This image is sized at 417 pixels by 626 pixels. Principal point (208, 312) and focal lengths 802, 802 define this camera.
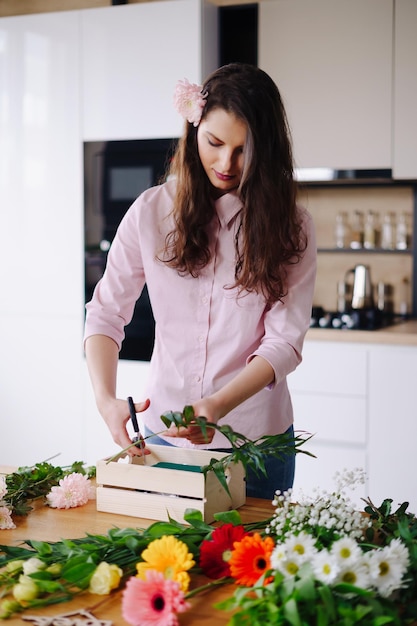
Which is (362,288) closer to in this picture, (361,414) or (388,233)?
(388,233)

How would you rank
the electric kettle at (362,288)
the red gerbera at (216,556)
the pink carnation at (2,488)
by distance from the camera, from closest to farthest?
the red gerbera at (216,556) → the pink carnation at (2,488) → the electric kettle at (362,288)

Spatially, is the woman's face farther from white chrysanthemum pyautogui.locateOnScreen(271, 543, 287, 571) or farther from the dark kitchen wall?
the dark kitchen wall

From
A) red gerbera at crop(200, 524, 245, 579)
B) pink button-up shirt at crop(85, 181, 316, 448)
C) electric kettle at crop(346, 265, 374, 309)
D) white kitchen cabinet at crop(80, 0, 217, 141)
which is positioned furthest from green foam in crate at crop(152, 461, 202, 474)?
electric kettle at crop(346, 265, 374, 309)

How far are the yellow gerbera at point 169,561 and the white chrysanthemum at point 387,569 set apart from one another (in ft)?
0.81

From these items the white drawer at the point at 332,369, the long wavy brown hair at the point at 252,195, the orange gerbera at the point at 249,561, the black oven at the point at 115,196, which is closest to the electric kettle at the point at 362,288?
the white drawer at the point at 332,369

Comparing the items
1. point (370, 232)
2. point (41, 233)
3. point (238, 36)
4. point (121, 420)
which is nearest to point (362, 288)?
point (370, 232)

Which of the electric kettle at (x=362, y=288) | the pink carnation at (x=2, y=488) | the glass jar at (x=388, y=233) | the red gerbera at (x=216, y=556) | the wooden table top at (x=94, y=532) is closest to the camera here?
the wooden table top at (x=94, y=532)

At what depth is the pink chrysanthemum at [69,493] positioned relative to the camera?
1462mm

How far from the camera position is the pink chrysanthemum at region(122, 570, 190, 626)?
100 cm

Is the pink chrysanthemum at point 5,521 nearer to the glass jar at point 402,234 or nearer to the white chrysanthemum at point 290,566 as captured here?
the white chrysanthemum at point 290,566

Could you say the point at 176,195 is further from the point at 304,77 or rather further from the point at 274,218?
the point at 304,77

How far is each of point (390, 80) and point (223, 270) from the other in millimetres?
1990

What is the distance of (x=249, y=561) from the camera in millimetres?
1105

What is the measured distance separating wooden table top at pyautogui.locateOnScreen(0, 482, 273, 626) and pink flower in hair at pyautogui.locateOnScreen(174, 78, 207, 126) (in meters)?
0.82
